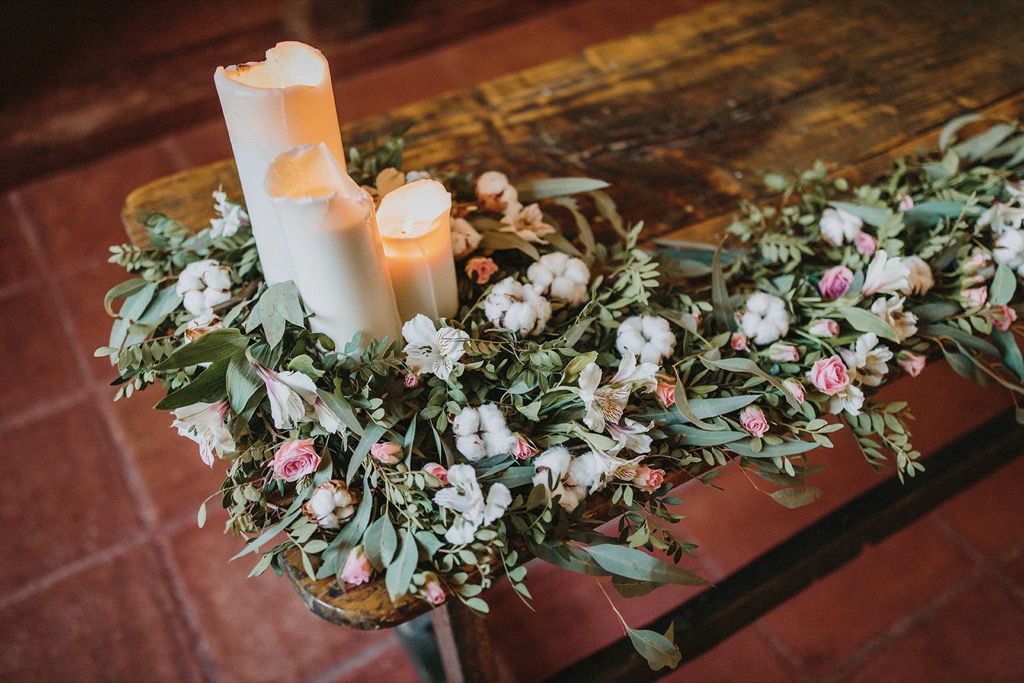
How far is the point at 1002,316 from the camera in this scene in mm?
884

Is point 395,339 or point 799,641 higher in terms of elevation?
point 395,339

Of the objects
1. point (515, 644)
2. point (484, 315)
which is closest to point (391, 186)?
point (484, 315)

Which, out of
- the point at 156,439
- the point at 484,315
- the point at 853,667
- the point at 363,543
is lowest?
the point at 853,667

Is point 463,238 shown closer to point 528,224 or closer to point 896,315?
point 528,224

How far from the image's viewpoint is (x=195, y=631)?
4.83 ft

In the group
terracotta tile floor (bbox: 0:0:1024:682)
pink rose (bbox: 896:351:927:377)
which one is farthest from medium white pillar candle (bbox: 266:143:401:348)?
terracotta tile floor (bbox: 0:0:1024:682)

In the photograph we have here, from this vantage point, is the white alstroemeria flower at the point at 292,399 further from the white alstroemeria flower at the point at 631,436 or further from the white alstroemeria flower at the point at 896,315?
the white alstroemeria flower at the point at 896,315

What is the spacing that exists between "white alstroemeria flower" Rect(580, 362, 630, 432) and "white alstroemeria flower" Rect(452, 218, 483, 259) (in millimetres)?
223

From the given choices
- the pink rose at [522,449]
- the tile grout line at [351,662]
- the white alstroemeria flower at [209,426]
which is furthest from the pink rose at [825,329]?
the tile grout line at [351,662]

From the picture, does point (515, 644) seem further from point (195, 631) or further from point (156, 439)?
point (156, 439)

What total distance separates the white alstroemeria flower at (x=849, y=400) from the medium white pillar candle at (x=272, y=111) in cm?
57

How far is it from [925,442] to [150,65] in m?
2.57

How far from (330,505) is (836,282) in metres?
0.61

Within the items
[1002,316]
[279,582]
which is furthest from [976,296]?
[279,582]
